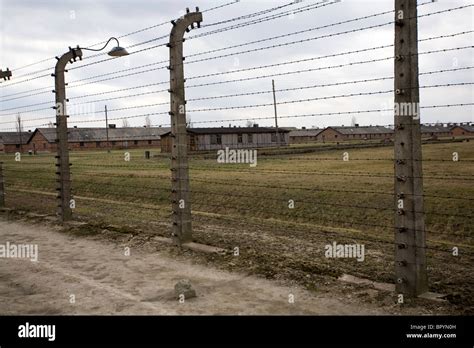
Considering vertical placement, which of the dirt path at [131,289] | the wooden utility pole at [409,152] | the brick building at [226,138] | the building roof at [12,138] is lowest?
the dirt path at [131,289]

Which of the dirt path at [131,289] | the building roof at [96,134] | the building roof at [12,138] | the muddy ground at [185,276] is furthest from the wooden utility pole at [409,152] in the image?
the building roof at [12,138]

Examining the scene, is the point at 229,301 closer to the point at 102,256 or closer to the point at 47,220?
the point at 102,256

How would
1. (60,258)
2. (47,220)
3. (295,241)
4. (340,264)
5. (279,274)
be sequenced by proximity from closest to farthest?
(279,274) < (340,264) < (60,258) < (295,241) < (47,220)

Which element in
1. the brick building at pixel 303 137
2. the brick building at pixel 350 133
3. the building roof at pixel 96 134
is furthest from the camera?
the brick building at pixel 303 137

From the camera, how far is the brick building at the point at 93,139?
290 ft

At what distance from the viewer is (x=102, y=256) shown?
8383mm

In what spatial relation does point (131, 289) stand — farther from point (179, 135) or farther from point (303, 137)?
point (303, 137)

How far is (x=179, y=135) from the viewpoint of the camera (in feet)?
29.0

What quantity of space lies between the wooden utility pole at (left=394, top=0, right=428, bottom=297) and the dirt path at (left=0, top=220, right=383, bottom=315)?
35.3 inches

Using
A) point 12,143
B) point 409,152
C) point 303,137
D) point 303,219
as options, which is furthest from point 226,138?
point 409,152

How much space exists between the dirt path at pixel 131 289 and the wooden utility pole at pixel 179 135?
777 mm

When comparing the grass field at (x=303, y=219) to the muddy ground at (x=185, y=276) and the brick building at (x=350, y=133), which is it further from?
the brick building at (x=350, y=133)
